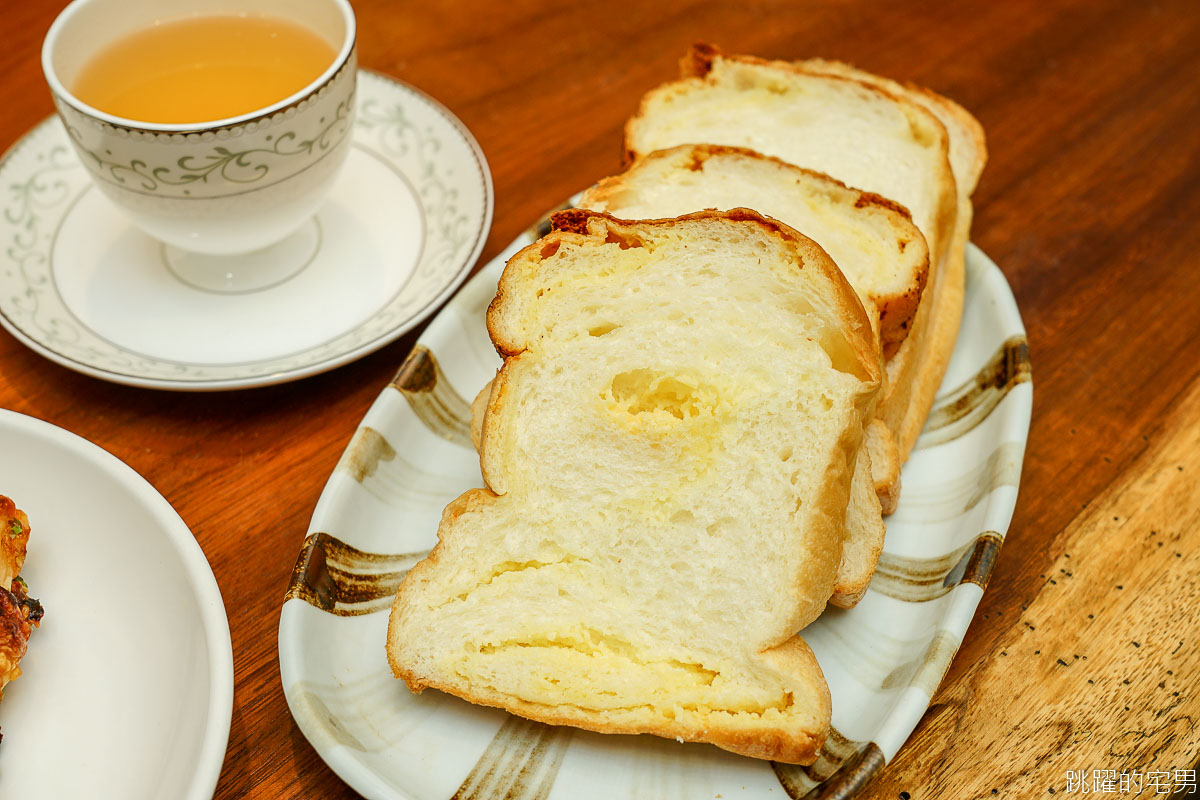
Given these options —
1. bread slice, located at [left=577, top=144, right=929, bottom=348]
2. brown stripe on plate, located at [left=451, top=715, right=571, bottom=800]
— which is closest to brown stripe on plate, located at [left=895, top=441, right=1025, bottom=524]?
bread slice, located at [left=577, top=144, right=929, bottom=348]

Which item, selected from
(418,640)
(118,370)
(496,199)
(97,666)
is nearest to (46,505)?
(97,666)

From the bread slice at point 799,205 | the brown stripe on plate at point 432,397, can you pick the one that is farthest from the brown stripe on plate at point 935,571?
the brown stripe on plate at point 432,397

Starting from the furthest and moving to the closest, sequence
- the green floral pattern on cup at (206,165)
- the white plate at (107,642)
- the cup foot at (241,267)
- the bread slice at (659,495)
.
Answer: the cup foot at (241,267) → the green floral pattern on cup at (206,165) → the bread slice at (659,495) → the white plate at (107,642)

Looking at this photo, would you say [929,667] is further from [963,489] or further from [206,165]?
[206,165]

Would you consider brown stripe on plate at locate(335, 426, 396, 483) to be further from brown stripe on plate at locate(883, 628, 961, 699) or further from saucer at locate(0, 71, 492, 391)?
brown stripe on plate at locate(883, 628, 961, 699)

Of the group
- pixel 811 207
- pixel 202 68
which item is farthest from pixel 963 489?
pixel 202 68

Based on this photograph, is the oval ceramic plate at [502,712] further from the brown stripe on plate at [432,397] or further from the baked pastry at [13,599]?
the baked pastry at [13,599]

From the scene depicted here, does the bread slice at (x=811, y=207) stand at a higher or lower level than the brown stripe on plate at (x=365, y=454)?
higher

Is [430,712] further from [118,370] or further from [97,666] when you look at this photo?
[118,370]
